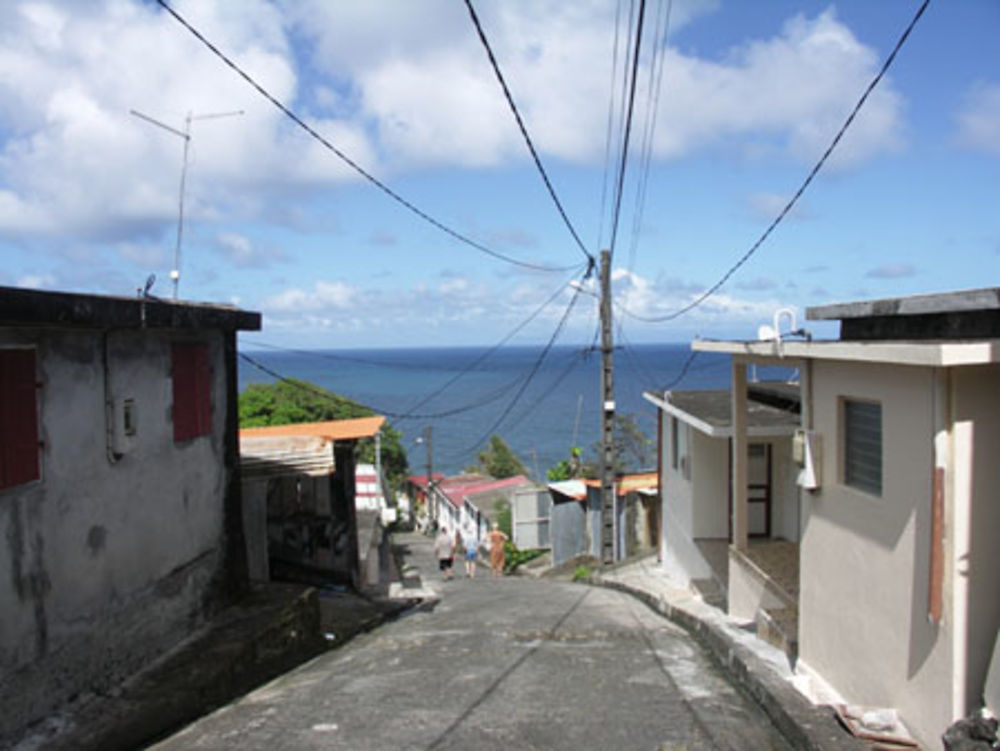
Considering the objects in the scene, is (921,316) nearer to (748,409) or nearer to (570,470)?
(748,409)

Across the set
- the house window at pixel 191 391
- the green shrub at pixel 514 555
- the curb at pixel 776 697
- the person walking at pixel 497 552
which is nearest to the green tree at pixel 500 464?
the green shrub at pixel 514 555

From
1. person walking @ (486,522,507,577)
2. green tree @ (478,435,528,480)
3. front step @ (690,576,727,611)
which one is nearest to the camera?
front step @ (690,576,727,611)

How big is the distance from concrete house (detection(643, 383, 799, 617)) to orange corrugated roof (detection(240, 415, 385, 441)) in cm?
520

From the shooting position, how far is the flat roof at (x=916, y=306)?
5625mm

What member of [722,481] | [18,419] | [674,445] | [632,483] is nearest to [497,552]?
[632,483]

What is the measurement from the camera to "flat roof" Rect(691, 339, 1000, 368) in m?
4.93

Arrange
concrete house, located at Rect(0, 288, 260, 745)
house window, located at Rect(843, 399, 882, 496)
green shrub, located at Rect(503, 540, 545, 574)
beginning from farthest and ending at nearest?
green shrub, located at Rect(503, 540, 545, 574), house window, located at Rect(843, 399, 882, 496), concrete house, located at Rect(0, 288, 260, 745)

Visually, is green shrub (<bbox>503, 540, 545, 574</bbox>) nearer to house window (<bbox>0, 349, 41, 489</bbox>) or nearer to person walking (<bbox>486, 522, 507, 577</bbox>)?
person walking (<bbox>486, 522, 507, 577</bbox>)

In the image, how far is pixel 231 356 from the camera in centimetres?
979

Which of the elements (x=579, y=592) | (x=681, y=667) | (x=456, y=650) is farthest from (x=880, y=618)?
(x=579, y=592)

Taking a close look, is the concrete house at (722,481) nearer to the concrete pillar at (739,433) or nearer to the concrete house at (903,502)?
the concrete pillar at (739,433)

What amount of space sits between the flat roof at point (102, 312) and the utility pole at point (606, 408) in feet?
35.6

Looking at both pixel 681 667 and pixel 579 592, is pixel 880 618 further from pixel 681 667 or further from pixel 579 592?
pixel 579 592

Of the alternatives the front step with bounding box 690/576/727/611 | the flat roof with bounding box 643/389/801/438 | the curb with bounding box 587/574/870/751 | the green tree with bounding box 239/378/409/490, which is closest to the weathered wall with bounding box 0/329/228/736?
the curb with bounding box 587/574/870/751
